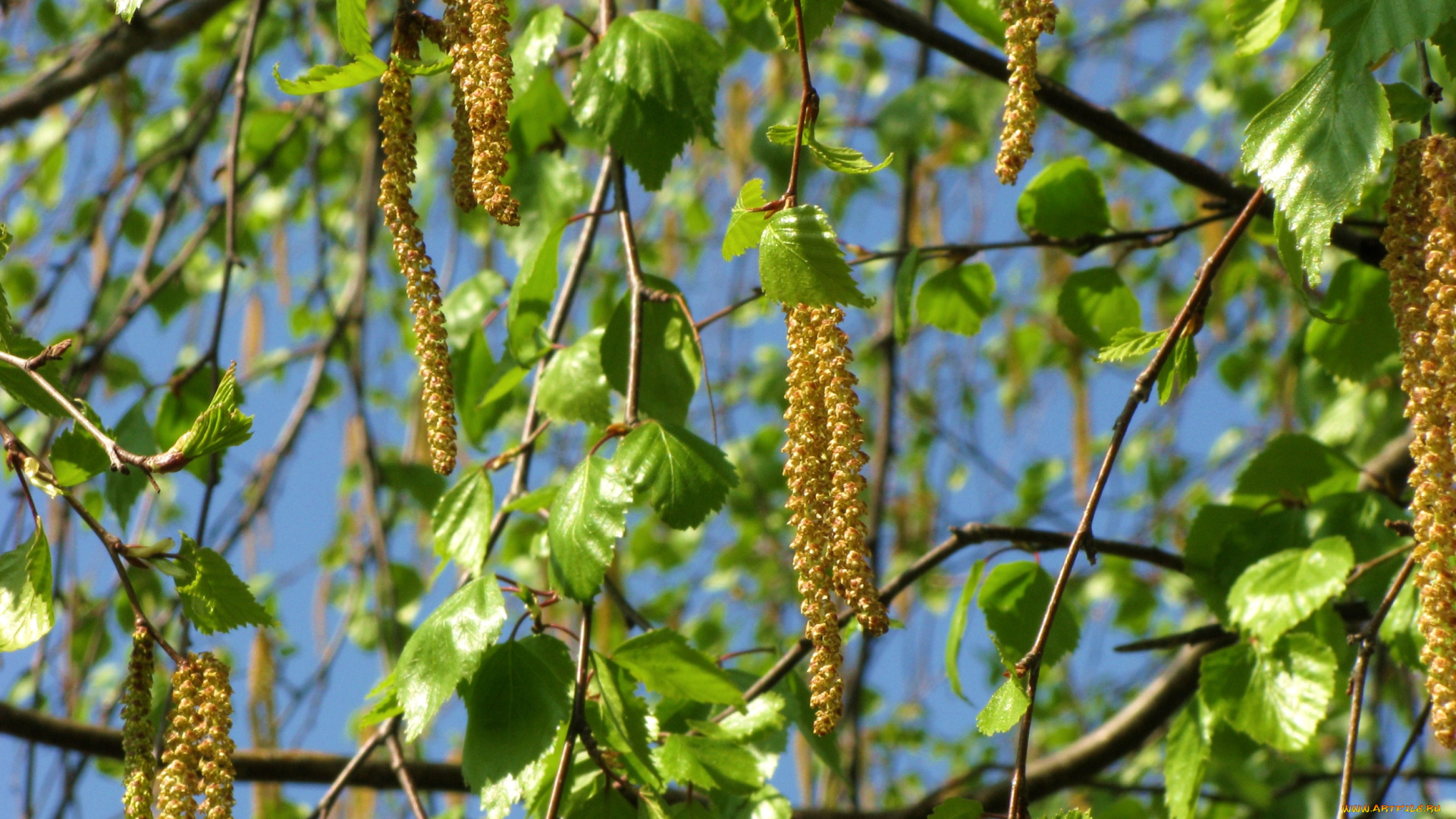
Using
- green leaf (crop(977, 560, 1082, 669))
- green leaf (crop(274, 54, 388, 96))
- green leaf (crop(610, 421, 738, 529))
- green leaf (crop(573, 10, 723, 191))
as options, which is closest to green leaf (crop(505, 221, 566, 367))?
green leaf (crop(573, 10, 723, 191))

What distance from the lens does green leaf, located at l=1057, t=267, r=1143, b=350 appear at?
4.75ft

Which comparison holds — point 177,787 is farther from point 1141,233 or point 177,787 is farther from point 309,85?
point 1141,233

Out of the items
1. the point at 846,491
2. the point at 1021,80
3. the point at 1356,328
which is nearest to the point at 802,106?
the point at 1021,80

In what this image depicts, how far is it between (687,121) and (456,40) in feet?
1.20

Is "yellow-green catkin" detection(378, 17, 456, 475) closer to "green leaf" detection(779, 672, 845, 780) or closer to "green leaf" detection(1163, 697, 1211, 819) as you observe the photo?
"green leaf" detection(779, 672, 845, 780)

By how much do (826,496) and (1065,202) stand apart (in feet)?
2.43

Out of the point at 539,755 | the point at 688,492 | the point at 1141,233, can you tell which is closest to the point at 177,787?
the point at 539,755

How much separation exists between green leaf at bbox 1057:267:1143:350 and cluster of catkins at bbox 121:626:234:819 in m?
0.96

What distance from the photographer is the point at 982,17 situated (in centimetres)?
135

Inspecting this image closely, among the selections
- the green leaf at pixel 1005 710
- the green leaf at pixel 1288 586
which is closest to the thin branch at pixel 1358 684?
the green leaf at pixel 1288 586

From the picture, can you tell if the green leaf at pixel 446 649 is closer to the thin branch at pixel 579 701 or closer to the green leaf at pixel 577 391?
the thin branch at pixel 579 701

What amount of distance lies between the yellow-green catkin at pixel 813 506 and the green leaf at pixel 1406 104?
47 centimetres

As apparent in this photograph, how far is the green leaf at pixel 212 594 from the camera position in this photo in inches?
36.2

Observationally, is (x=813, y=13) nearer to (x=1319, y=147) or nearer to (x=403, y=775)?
(x=1319, y=147)
